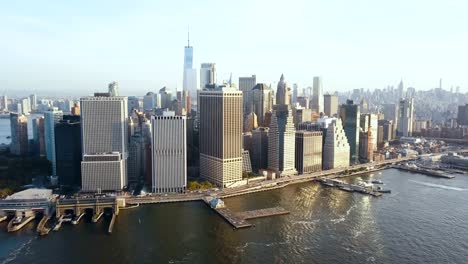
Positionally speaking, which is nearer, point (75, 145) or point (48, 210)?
point (48, 210)

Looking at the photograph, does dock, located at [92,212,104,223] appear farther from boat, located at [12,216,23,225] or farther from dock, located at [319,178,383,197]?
dock, located at [319,178,383,197]

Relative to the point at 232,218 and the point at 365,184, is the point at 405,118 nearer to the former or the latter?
the point at 365,184

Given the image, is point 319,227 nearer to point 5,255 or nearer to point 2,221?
point 5,255

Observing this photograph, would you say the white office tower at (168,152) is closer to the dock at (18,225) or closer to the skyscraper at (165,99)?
the dock at (18,225)

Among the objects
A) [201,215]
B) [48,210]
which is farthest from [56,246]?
[201,215]

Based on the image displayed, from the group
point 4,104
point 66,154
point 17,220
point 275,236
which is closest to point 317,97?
point 66,154

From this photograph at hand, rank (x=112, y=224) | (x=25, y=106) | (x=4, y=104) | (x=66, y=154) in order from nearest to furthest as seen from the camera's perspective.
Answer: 1. (x=112, y=224)
2. (x=66, y=154)
3. (x=25, y=106)
4. (x=4, y=104)
